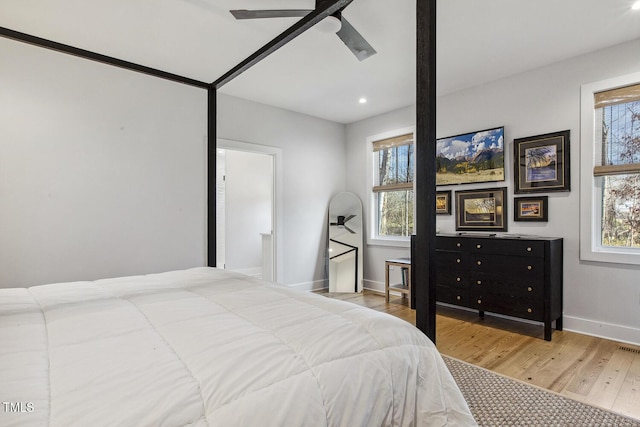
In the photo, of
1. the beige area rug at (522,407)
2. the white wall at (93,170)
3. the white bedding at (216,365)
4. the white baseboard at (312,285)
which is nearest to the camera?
the white bedding at (216,365)

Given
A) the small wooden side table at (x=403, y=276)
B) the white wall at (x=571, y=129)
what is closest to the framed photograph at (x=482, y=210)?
the white wall at (x=571, y=129)

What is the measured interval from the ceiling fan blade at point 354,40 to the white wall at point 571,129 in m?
1.96

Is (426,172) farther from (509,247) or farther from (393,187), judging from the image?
(393,187)

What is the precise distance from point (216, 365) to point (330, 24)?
6.81 feet

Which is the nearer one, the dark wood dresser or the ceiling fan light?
the ceiling fan light

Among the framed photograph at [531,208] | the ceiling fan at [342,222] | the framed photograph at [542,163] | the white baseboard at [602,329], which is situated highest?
the framed photograph at [542,163]

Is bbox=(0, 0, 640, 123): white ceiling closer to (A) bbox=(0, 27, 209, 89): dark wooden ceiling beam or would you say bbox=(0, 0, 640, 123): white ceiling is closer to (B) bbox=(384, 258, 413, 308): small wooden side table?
(A) bbox=(0, 27, 209, 89): dark wooden ceiling beam

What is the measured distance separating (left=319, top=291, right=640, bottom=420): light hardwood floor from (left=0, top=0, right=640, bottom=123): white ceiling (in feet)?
8.41

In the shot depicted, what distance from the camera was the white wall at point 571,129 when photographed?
2855 mm

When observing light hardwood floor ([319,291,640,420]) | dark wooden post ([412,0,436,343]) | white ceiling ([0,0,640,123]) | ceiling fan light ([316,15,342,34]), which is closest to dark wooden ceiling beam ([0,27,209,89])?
white ceiling ([0,0,640,123])

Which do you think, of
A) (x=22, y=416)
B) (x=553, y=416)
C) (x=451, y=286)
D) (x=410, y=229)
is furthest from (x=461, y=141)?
(x=22, y=416)

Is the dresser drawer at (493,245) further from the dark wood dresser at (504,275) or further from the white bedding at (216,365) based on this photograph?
the white bedding at (216,365)

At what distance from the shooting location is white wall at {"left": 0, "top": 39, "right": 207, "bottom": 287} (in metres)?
2.67

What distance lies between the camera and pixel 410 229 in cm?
458
